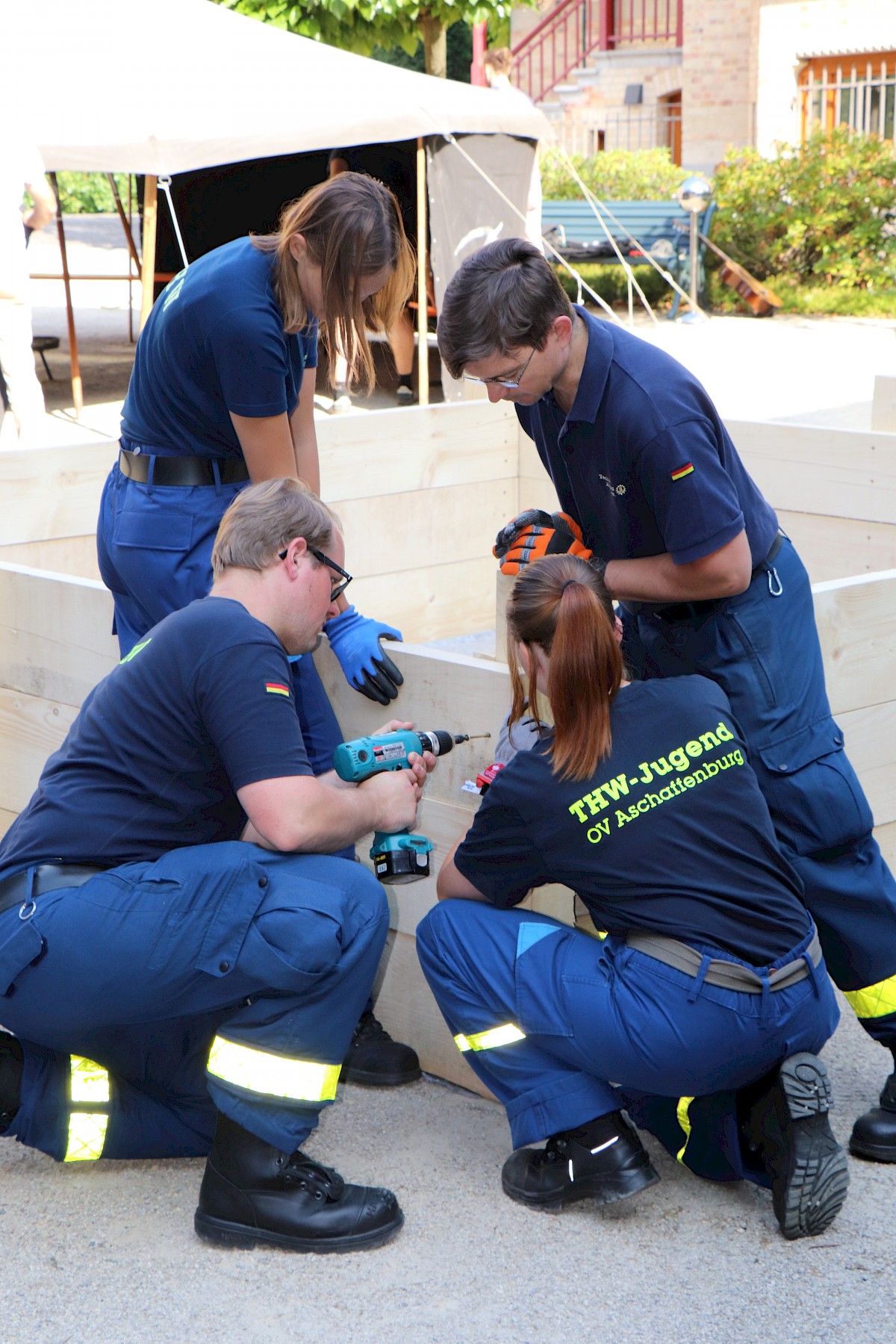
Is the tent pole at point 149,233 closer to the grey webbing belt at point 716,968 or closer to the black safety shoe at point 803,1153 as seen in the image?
the grey webbing belt at point 716,968

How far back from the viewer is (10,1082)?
2607 mm

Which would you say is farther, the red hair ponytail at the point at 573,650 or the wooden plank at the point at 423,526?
the wooden plank at the point at 423,526

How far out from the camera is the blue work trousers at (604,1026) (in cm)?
232

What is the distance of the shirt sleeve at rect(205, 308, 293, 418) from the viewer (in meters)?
2.77

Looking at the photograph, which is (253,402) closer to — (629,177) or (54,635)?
(54,635)

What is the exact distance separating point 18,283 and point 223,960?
646 cm

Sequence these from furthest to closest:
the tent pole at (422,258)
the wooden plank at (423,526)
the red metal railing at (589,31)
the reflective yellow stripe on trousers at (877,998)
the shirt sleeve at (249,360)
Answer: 1. the red metal railing at (589,31)
2. the tent pole at (422,258)
3. the wooden plank at (423,526)
4. the shirt sleeve at (249,360)
5. the reflective yellow stripe on trousers at (877,998)

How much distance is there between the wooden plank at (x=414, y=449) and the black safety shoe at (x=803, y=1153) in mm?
3369

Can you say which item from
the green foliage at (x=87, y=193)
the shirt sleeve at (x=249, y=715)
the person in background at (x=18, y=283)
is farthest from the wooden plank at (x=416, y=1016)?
the green foliage at (x=87, y=193)

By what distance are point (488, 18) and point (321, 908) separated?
13909mm

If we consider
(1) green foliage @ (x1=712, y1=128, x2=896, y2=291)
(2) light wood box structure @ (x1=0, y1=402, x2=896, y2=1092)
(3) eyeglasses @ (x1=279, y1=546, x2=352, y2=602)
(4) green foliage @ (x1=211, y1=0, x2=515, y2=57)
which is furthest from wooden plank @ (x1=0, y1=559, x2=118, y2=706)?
(1) green foliage @ (x1=712, y1=128, x2=896, y2=291)

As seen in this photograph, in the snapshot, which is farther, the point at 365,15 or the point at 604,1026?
the point at 365,15

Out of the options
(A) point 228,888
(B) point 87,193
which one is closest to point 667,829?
(A) point 228,888

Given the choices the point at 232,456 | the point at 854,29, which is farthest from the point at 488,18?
the point at 232,456
